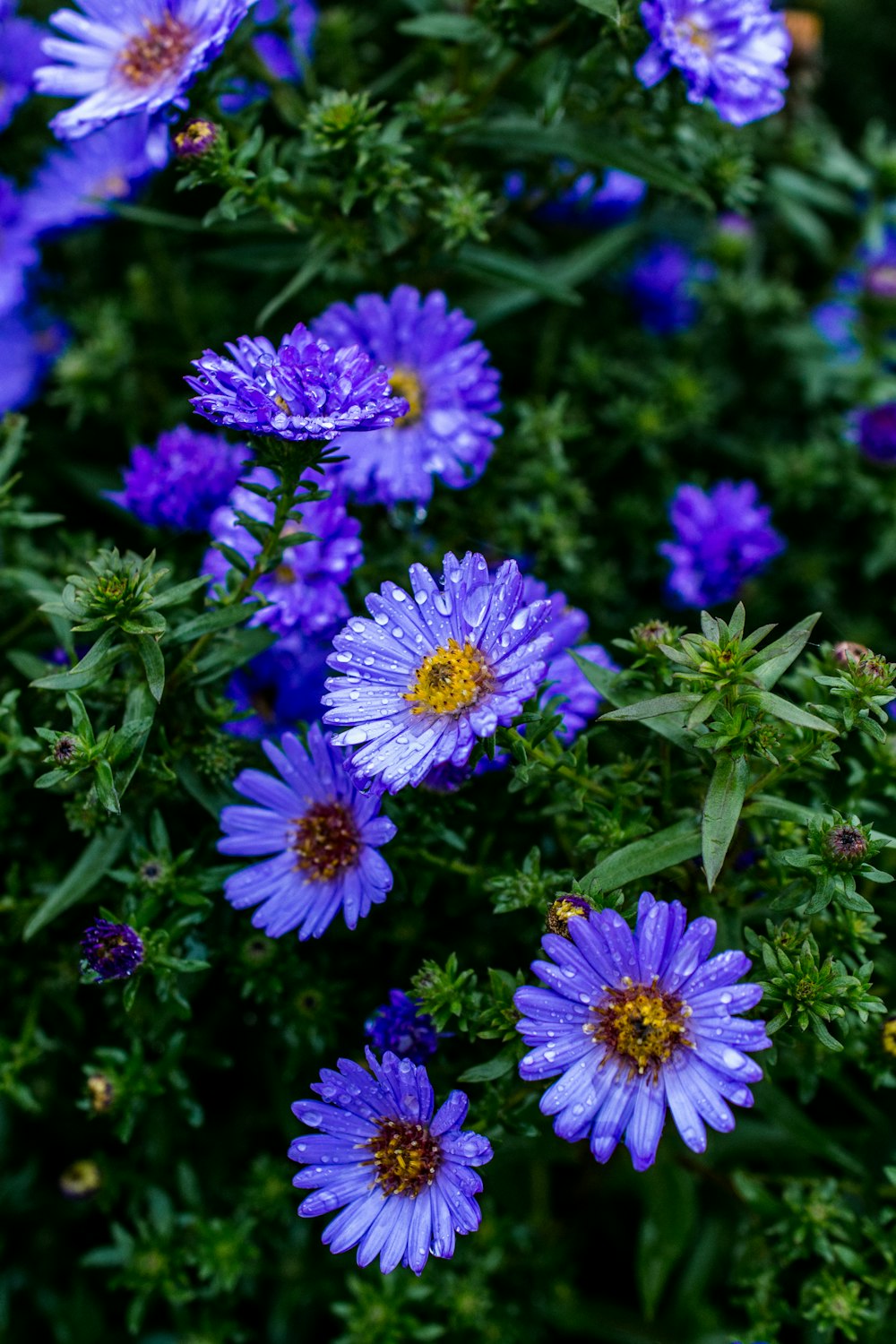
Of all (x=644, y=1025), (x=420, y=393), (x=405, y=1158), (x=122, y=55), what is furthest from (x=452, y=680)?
(x=122, y=55)

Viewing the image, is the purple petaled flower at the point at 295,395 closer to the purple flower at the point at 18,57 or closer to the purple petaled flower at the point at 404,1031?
the purple petaled flower at the point at 404,1031

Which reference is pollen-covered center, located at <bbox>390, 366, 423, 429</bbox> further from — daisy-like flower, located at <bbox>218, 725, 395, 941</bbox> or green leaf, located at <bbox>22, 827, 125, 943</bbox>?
green leaf, located at <bbox>22, 827, 125, 943</bbox>

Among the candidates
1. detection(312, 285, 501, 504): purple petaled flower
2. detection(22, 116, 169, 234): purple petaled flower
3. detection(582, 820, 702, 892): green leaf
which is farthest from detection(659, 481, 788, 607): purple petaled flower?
detection(22, 116, 169, 234): purple petaled flower

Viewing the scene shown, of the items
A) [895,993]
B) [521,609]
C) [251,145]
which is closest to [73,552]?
[251,145]

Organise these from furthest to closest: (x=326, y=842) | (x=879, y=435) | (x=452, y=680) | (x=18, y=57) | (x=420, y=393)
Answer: (x=18, y=57) → (x=879, y=435) → (x=420, y=393) → (x=326, y=842) → (x=452, y=680)

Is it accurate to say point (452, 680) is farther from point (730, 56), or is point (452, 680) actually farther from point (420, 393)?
point (730, 56)

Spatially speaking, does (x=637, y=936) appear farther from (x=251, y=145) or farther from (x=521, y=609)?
(x=251, y=145)
